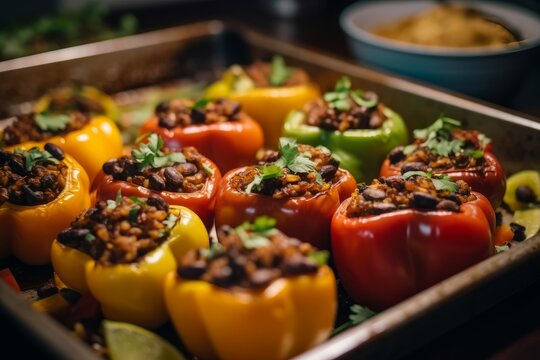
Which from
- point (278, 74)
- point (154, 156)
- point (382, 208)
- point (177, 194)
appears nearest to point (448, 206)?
point (382, 208)

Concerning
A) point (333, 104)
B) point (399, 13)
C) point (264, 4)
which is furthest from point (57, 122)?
point (264, 4)

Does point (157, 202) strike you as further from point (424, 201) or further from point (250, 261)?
point (424, 201)

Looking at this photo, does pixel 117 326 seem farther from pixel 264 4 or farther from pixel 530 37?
pixel 264 4

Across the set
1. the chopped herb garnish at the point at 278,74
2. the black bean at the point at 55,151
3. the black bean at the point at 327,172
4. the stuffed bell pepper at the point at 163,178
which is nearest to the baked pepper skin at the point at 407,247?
the black bean at the point at 327,172

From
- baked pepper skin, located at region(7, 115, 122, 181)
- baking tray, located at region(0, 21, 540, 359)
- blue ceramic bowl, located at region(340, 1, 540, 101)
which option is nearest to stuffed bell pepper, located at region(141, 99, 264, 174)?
baked pepper skin, located at region(7, 115, 122, 181)

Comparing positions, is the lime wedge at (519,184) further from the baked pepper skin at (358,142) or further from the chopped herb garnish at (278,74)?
the chopped herb garnish at (278,74)

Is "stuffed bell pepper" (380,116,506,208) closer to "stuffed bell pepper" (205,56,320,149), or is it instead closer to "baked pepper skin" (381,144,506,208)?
"baked pepper skin" (381,144,506,208)
